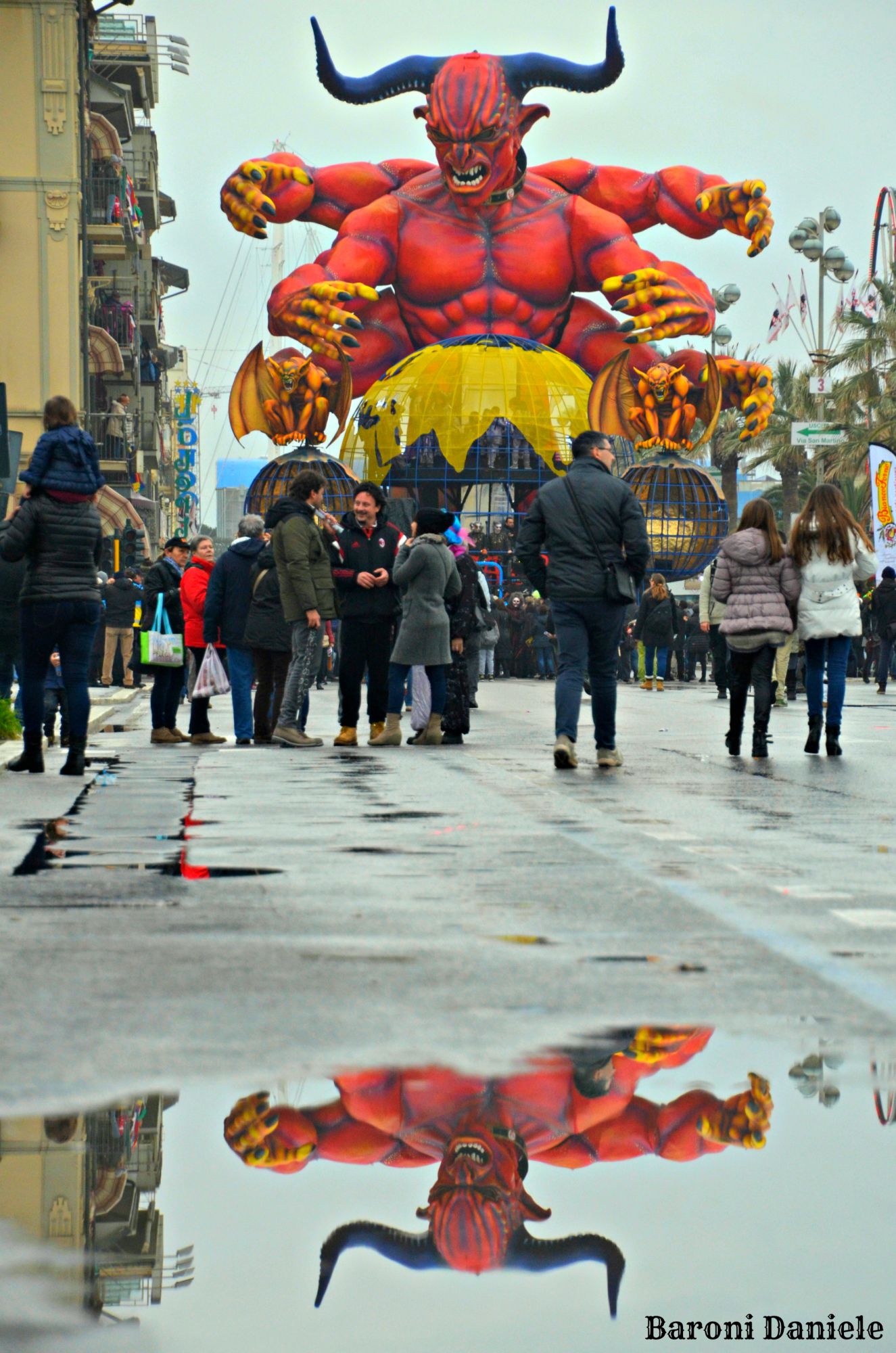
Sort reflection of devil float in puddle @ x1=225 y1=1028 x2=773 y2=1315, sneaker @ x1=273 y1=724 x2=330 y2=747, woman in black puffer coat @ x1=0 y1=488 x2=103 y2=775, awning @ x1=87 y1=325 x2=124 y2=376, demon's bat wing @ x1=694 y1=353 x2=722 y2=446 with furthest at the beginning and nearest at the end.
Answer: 1. awning @ x1=87 y1=325 x2=124 y2=376
2. demon's bat wing @ x1=694 y1=353 x2=722 y2=446
3. sneaker @ x1=273 y1=724 x2=330 y2=747
4. woman in black puffer coat @ x1=0 y1=488 x2=103 y2=775
5. reflection of devil float in puddle @ x1=225 y1=1028 x2=773 y2=1315

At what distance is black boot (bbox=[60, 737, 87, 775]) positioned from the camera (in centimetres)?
1193

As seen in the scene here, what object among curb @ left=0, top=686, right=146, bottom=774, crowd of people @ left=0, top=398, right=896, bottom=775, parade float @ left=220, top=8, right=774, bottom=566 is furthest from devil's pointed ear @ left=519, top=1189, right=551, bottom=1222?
parade float @ left=220, top=8, right=774, bottom=566

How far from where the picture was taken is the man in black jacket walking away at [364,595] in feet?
48.9

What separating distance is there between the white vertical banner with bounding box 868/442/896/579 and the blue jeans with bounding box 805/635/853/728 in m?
17.5

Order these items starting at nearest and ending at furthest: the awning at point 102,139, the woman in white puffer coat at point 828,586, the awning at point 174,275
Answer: the woman in white puffer coat at point 828,586
the awning at point 102,139
the awning at point 174,275

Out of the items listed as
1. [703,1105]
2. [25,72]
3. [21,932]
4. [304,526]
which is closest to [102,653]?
[25,72]

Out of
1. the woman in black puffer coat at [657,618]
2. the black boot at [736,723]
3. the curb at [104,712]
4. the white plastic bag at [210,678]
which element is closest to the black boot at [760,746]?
the black boot at [736,723]

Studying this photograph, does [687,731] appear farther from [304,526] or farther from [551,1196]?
[551,1196]

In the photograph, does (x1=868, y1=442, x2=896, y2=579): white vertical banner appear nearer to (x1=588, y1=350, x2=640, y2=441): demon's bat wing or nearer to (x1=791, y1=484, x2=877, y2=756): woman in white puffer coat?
(x1=588, y1=350, x2=640, y2=441): demon's bat wing

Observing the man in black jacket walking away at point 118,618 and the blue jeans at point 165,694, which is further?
the man in black jacket walking away at point 118,618

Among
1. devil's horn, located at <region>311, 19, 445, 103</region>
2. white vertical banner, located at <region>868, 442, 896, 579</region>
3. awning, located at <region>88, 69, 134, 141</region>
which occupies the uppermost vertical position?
awning, located at <region>88, 69, 134, 141</region>

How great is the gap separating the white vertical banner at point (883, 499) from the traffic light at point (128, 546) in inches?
426

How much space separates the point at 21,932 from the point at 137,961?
0.66m

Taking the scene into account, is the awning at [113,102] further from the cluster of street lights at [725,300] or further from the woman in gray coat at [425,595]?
the woman in gray coat at [425,595]
